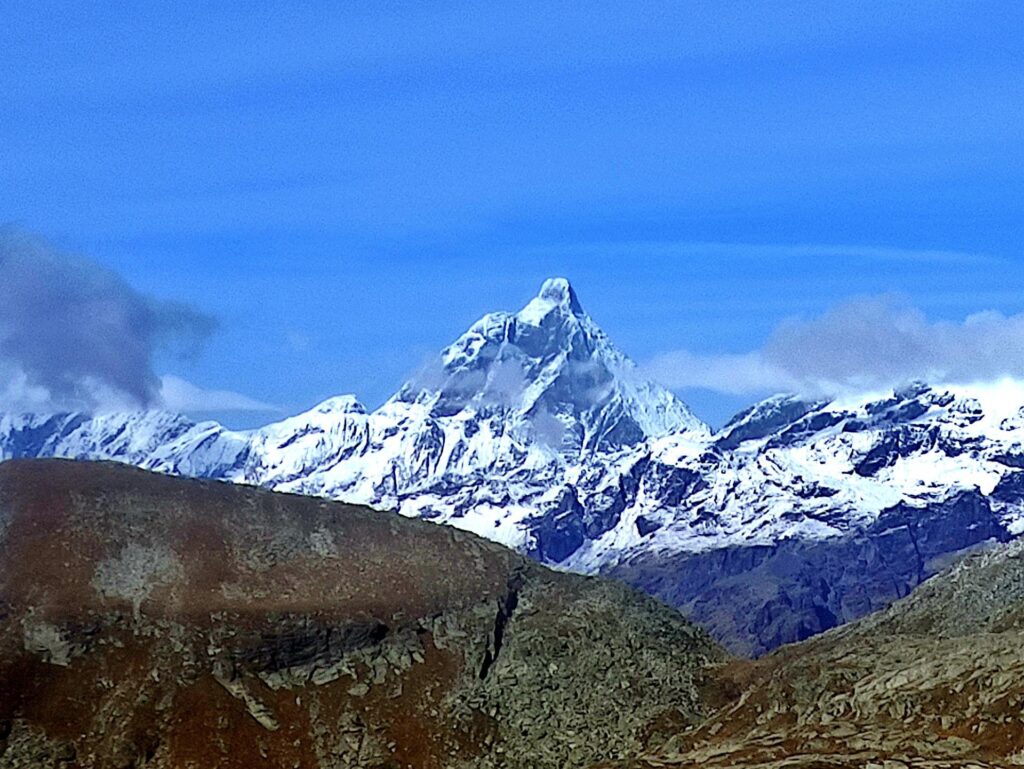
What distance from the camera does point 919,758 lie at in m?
200

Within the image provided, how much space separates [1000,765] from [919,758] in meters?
9.17

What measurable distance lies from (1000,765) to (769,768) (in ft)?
86.1

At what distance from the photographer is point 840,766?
645 ft

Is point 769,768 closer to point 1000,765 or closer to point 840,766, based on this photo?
point 840,766

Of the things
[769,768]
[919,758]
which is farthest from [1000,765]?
[769,768]

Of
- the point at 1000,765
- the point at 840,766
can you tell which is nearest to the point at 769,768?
the point at 840,766

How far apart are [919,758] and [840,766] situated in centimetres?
1038

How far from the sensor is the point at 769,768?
199250 millimetres

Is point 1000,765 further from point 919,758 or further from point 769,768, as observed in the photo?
point 769,768

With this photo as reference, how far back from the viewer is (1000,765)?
19612 centimetres

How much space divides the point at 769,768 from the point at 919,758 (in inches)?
694
